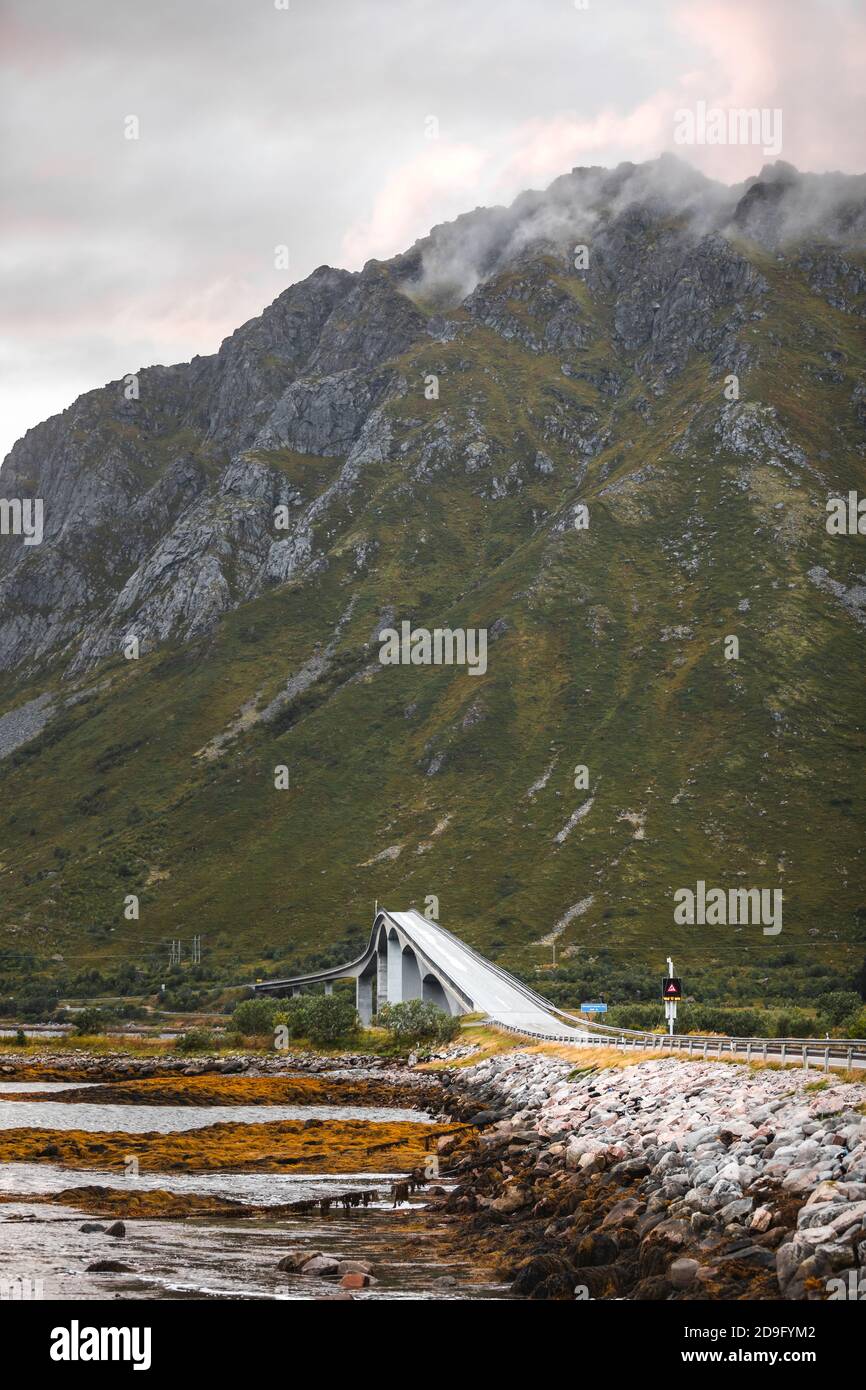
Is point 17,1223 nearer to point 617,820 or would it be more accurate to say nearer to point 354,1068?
point 354,1068

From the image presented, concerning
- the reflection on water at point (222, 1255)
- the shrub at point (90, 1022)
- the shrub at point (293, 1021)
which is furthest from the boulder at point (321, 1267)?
the shrub at point (90, 1022)

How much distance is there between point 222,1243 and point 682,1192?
10.2m

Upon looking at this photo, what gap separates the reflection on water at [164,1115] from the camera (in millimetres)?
59531

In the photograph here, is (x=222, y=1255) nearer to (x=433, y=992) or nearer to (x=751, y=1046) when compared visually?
(x=751, y=1046)

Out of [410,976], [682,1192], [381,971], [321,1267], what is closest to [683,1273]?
[682,1192]

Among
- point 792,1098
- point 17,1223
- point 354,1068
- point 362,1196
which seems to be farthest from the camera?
point 354,1068

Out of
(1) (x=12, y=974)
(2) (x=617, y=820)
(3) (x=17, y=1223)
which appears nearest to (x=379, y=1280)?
(3) (x=17, y=1223)

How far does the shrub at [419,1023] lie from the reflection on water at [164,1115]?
28.3 m

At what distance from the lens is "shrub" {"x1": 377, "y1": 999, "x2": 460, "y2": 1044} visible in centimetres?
9812

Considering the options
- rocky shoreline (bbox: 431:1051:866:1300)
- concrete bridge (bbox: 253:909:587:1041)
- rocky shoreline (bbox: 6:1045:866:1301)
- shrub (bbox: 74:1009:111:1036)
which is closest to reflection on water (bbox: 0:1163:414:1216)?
rocky shoreline (bbox: 6:1045:866:1301)

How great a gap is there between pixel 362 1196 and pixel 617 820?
15483cm

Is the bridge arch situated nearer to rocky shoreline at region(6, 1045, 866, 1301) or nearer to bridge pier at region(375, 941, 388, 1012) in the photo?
bridge pier at region(375, 941, 388, 1012)

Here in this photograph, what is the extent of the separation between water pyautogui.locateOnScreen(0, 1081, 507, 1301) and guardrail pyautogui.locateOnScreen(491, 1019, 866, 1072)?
425 inches
